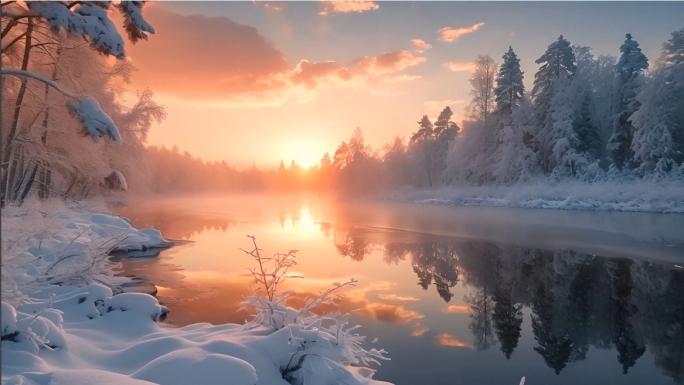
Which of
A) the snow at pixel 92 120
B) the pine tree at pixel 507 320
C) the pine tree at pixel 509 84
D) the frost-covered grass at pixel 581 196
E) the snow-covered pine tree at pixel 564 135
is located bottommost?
the pine tree at pixel 507 320

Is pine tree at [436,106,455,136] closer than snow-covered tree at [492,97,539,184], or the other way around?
A: snow-covered tree at [492,97,539,184]

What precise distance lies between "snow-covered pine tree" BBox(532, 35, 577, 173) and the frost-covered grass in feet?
17.8

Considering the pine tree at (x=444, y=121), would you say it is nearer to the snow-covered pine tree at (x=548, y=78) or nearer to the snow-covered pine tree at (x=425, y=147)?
the snow-covered pine tree at (x=425, y=147)

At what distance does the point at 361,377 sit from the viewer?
548 cm

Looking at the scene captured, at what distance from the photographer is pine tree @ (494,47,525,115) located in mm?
41500

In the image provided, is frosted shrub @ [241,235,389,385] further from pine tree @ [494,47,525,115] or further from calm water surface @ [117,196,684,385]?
pine tree @ [494,47,525,115]

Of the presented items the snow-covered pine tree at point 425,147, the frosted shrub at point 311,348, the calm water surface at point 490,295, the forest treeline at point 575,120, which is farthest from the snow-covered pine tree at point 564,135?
the frosted shrub at point 311,348

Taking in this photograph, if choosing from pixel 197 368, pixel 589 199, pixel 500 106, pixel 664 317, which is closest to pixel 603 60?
pixel 500 106

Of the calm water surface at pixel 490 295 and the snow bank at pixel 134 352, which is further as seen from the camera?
the calm water surface at pixel 490 295

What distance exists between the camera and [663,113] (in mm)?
33156

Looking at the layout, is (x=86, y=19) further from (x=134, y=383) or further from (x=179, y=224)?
(x=179, y=224)

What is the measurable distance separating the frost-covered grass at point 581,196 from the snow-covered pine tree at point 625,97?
24.1ft

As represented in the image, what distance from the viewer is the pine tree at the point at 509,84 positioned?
136ft

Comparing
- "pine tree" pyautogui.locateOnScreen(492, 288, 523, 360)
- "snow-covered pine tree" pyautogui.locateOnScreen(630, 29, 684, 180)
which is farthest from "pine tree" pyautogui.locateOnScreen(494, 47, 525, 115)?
"pine tree" pyautogui.locateOnScreen(492, 288, 523, 360)
